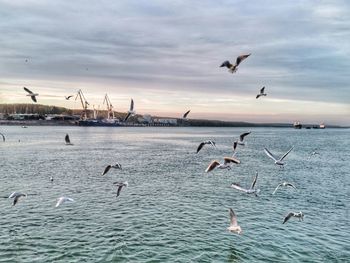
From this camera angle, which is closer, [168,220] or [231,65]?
[231,65]

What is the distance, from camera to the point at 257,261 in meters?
24.1

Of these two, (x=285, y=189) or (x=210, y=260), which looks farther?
(x=285, y=189)

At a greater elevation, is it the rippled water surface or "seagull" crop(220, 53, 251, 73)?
"seagull" crop(220, 53, 251, 73)

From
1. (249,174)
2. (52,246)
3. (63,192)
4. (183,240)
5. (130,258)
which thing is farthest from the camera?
A: (249,174)

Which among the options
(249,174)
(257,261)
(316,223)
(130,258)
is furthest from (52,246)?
(249,174)

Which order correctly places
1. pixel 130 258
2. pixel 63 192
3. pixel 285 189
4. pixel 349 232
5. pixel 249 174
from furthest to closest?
pixel 249 174 < pixel 285 189 < pixel 63 192 < pixel 349 232 < pixel 130 258

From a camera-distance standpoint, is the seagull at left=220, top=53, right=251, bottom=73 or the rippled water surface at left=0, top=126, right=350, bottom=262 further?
the rippled water surface at left=0, top=126, right=350, bottom=262

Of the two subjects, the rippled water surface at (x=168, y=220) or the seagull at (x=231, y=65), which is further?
the rippled water surface at (x=168, y=220)

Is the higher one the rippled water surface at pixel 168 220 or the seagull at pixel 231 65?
the seagull at pixel 231 65

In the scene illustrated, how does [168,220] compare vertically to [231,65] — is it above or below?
below

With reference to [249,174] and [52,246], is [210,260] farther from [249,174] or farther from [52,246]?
[249,174]

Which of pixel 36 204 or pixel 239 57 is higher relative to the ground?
pixel 239 57

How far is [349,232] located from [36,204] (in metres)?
26.2

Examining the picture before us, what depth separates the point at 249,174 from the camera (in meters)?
57.3
